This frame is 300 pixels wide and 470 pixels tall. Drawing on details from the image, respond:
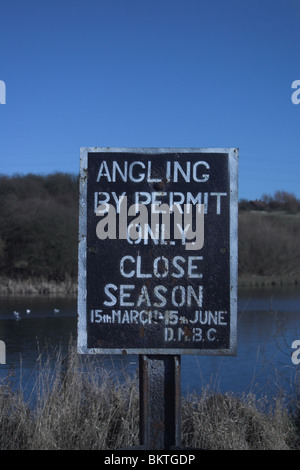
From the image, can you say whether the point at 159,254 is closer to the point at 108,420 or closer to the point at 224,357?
the point at 108,420

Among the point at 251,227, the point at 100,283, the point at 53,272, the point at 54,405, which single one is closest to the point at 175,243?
the point at 100,283

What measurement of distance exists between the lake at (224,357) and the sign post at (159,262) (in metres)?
2.31

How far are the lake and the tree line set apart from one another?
3965mm

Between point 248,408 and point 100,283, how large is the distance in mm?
2808

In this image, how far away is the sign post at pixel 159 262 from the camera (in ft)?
11.0

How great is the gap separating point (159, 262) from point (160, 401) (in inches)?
30.0

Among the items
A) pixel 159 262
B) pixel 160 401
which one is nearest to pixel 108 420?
pixel 160 401

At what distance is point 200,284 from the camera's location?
337 centimetres

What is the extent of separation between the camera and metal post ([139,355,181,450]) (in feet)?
10.8

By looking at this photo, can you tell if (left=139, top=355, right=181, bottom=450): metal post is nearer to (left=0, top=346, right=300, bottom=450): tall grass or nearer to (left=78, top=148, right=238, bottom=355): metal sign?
(left=78, top=148, right=238, bottom=355): metal sign

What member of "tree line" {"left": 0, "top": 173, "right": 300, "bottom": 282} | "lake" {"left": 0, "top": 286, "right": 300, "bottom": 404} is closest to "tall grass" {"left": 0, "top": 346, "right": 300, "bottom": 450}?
"lake" {"left": 0, "top": 286, "right": 300, "bottom": 404}

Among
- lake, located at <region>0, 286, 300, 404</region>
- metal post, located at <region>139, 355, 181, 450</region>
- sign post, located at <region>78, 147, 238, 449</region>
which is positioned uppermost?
sign post, located at <region>78, 147, 238, 449</region>

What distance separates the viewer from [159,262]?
338 centimetres

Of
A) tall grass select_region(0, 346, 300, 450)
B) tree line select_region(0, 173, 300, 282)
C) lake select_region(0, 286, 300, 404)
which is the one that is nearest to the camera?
tall grass select_region(0, 346, 300, 450)
